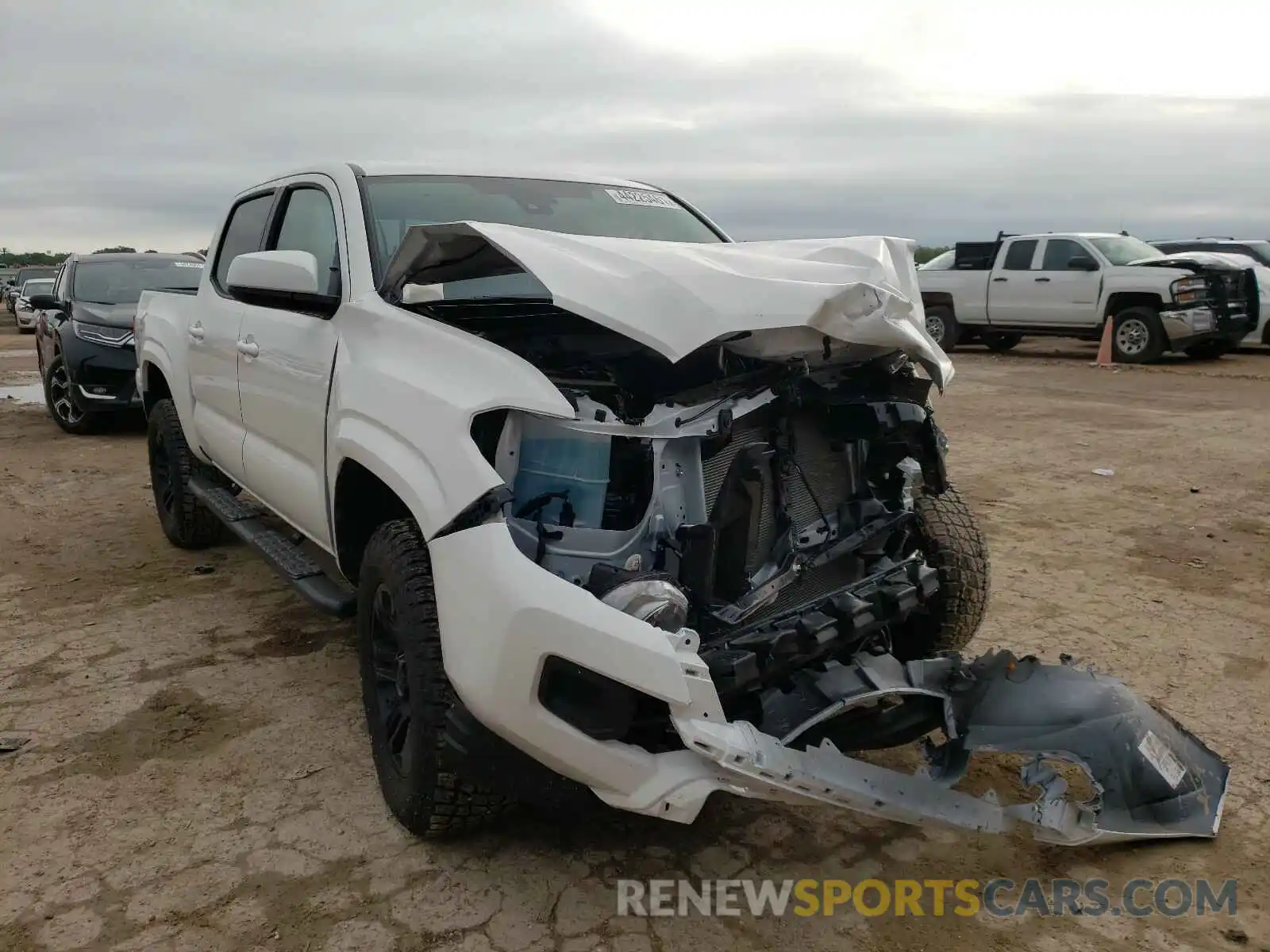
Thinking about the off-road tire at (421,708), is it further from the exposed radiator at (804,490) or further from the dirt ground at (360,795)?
the exposed radiator at (804,490)

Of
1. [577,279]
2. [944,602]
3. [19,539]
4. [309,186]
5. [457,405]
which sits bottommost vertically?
[19,539]

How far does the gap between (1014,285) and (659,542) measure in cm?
1425

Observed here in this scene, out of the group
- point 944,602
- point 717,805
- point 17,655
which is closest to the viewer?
point 717,805

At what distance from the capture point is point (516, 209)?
3766 mm

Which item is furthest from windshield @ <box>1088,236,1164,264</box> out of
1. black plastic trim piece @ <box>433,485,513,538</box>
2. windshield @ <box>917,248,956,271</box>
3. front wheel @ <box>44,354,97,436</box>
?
black plastic trim piece @ <box>433,485,513,538</box>

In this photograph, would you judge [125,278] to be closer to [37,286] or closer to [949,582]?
[949,582]

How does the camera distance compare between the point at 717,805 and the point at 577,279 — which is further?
the point at 717,805

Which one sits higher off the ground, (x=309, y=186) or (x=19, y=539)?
(x=309, y=186)

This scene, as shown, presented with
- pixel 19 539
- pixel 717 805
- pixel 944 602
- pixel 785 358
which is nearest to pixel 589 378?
pixel 785 358

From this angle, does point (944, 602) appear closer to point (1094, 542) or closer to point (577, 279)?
point (577, 279)

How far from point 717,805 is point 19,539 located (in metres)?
4.99

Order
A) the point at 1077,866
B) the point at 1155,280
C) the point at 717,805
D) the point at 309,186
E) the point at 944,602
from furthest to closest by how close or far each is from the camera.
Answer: the point at 1155,280 < the point at 309,186 < the point at 944,602 < the point at 717,805 < the point at 1077,866

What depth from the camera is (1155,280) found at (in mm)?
13742

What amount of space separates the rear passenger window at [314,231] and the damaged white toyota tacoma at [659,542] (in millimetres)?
93
